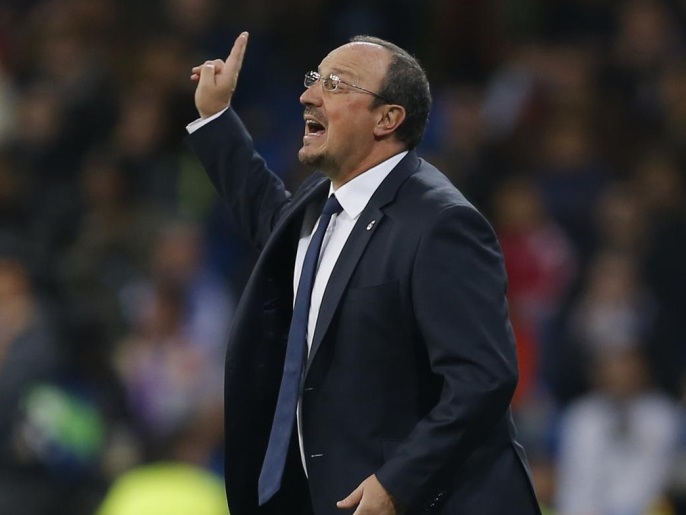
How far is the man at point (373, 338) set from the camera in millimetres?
3156

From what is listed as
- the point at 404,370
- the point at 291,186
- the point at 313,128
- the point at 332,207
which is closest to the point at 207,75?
the point at 313,128

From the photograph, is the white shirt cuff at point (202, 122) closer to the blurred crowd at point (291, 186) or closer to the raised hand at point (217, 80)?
the raised hand at point (217, 80)

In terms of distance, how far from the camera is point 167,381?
294 inches

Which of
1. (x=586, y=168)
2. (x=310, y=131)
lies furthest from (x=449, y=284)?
(x=586, y=168)

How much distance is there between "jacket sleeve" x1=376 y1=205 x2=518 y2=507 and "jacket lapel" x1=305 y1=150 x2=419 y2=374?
0.53 ft

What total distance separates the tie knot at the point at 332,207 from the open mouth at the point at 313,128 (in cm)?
15

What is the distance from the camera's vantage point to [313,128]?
3494 millimetres

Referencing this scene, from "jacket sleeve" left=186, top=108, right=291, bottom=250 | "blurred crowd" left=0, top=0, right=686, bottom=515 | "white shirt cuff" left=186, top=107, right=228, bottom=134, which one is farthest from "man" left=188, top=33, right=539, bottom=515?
"blurred crowd" left=0, top=0, right=686, bottom=515

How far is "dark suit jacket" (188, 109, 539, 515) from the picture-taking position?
10.3 feet

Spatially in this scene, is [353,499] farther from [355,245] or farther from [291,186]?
[291,186]

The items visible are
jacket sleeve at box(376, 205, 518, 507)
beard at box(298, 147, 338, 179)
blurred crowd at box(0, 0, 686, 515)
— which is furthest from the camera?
blurred crowd at box(0, 0, 686, 515)

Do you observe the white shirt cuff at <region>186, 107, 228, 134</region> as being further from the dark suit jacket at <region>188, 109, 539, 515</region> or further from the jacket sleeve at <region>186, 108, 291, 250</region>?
the dark suit jacket at <region>188, 109, 539, 515</region>

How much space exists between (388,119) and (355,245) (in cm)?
31

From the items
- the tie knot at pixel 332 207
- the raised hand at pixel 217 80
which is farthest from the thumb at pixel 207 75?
the tie knot at pixel 332 207
